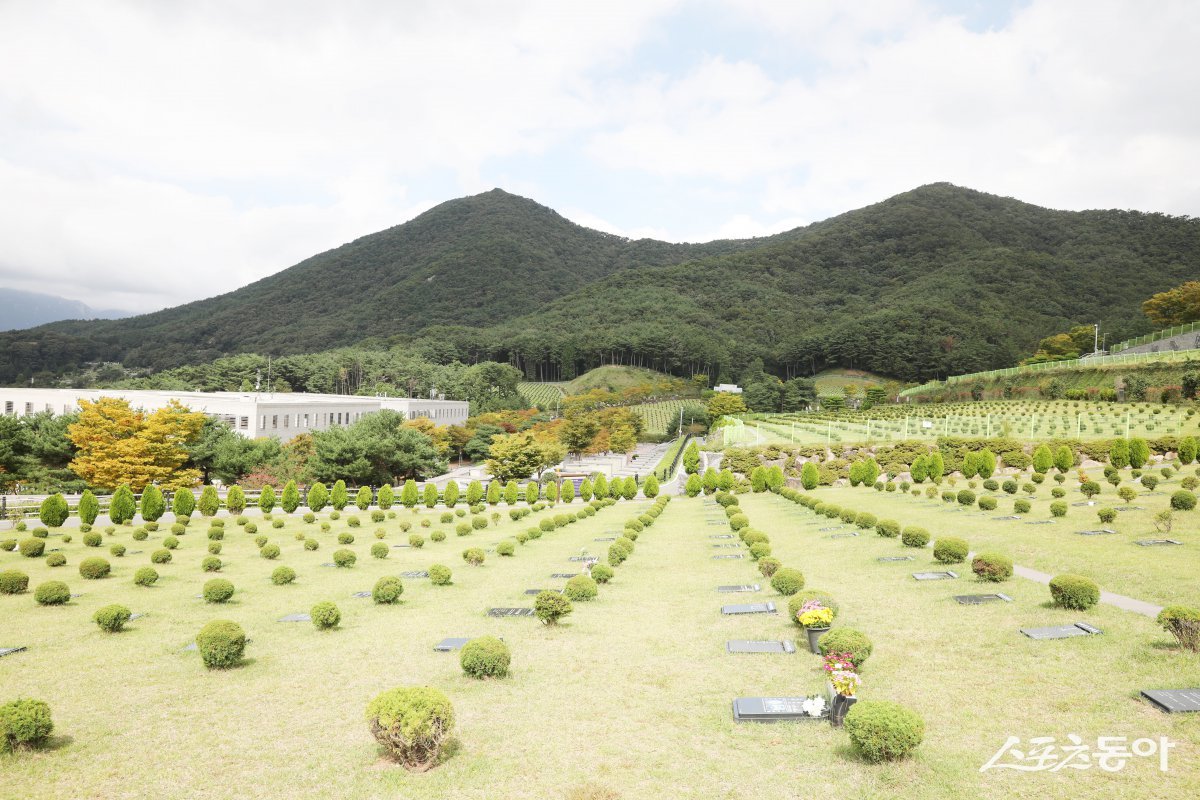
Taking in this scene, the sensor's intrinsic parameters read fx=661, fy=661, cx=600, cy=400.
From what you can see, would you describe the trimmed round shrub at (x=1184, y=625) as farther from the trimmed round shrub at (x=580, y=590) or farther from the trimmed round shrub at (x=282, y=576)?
the trimmed round shrub at (x=282, y=576)

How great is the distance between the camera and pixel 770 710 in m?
8.13

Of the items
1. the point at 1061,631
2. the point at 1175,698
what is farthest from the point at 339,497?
the point at 1175,698

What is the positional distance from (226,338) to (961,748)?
738ft

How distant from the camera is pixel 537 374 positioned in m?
156

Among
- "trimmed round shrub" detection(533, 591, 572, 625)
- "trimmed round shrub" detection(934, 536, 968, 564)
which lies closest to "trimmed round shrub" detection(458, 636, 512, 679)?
"trimmed round shrub" detection(533, 591, 572, 625)

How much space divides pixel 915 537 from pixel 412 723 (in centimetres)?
1515

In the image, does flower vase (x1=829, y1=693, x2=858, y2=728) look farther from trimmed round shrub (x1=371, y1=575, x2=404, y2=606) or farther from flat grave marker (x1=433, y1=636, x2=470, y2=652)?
trimmed round shrub (x1=371, y1=575, x2=404, y2=606)

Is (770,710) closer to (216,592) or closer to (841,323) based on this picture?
(216,592)

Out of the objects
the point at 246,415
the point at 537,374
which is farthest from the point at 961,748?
the point at 537,374

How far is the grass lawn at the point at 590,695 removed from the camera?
6.71 metres

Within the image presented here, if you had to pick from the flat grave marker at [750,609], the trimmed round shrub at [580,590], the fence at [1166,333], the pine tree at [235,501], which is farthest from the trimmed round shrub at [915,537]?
the fence at [1166,333]

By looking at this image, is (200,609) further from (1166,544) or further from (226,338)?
(226,338)

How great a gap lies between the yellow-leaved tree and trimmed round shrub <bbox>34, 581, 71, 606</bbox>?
111 feet

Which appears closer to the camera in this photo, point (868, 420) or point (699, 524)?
point (699, 524)
